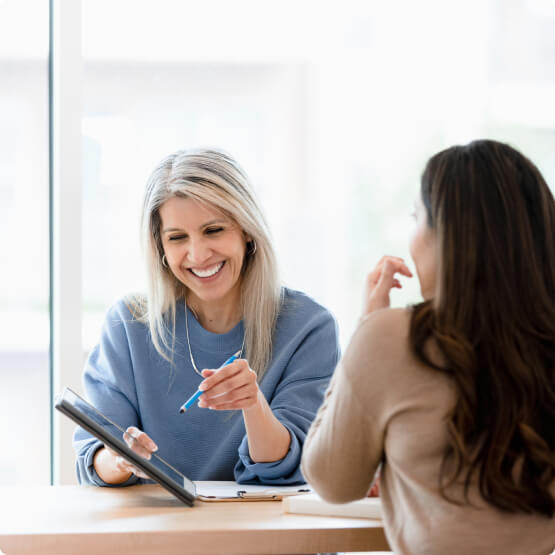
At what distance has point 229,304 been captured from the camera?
171 cm

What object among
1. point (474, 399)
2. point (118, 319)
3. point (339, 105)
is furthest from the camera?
point (339, 105)

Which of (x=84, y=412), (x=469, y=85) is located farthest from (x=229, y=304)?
(x=469, y=85)

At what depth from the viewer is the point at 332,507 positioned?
1.15 metres

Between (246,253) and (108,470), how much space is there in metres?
0.61

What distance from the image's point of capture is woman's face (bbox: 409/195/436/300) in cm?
102

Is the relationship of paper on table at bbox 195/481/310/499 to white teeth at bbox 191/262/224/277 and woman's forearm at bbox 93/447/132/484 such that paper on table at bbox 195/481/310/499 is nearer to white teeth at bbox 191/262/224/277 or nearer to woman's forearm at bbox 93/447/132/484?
woman's forearm at bbox 93/447/132/484

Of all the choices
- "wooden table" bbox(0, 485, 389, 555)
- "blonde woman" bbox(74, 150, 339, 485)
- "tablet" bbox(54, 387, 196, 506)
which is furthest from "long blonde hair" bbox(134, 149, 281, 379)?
"wooden table" bbox(0, 485, 389, 555)

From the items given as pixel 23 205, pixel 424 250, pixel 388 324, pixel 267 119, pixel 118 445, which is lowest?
pixel 118 445

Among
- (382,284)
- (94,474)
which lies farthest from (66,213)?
(382,284)

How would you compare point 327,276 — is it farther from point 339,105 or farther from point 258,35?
point 258,35

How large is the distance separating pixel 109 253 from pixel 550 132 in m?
1.72

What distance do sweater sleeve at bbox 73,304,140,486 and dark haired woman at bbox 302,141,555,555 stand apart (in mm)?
703

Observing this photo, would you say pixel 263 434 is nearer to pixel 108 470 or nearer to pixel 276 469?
pixel 276 469

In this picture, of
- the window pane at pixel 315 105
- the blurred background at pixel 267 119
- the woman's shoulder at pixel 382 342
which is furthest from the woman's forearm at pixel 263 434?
the window pane at pixel 315 105
